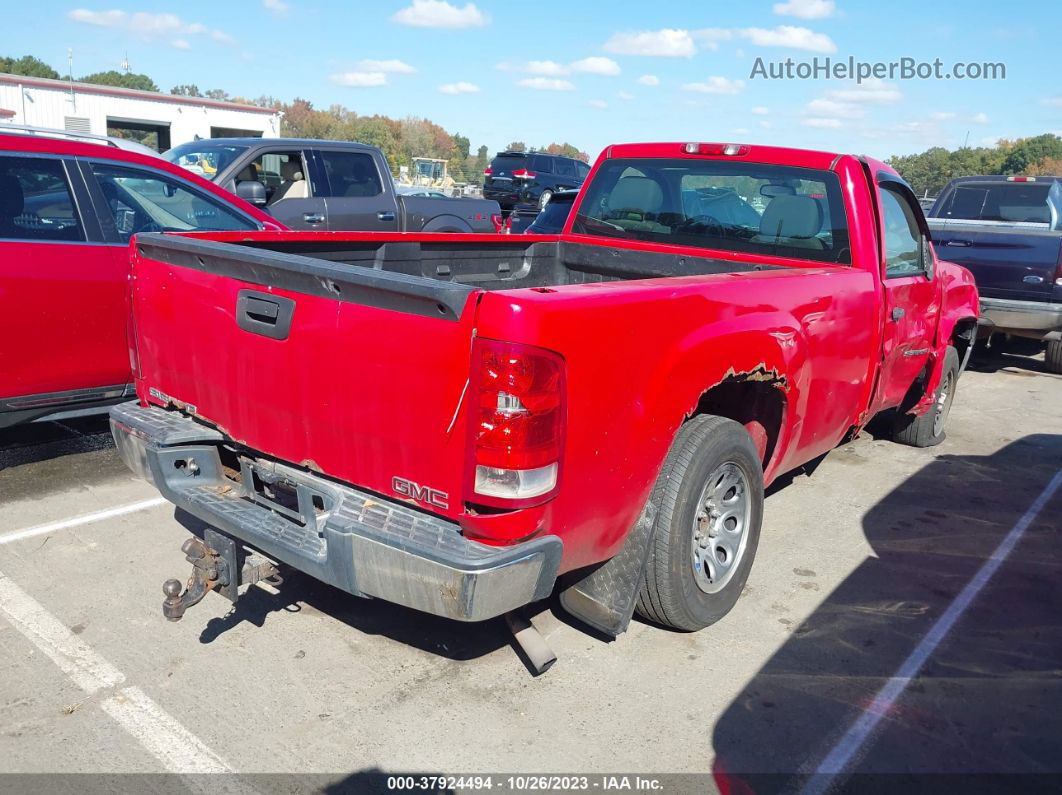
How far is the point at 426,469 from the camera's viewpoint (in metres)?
2.67

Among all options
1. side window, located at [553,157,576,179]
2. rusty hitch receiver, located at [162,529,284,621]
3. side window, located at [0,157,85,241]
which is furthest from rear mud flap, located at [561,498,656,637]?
side window, located at [553,157,576,179]

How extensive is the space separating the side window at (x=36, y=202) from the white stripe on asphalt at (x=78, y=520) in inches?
59.4

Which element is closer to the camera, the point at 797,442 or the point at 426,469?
the point at 426,469

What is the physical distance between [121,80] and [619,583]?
98.4 meters

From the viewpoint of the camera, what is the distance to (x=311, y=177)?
958cm

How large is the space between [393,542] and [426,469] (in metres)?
0.23

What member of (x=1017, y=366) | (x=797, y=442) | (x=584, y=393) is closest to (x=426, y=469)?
(x=584, y=393)

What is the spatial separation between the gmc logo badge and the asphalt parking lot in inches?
33.8

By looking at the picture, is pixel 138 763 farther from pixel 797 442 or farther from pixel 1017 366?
pixel 1017 366

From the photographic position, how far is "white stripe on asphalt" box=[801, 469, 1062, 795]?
295cm

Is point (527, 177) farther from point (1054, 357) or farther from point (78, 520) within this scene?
point (78, 520)

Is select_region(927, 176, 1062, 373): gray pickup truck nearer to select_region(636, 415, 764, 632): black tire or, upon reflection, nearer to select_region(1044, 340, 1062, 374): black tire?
select_region(1044, 340, 1062, 374): black tire

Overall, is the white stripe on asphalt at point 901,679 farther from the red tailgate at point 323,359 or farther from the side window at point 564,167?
the side window at point 564,167

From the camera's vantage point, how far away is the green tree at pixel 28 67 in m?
74.4
